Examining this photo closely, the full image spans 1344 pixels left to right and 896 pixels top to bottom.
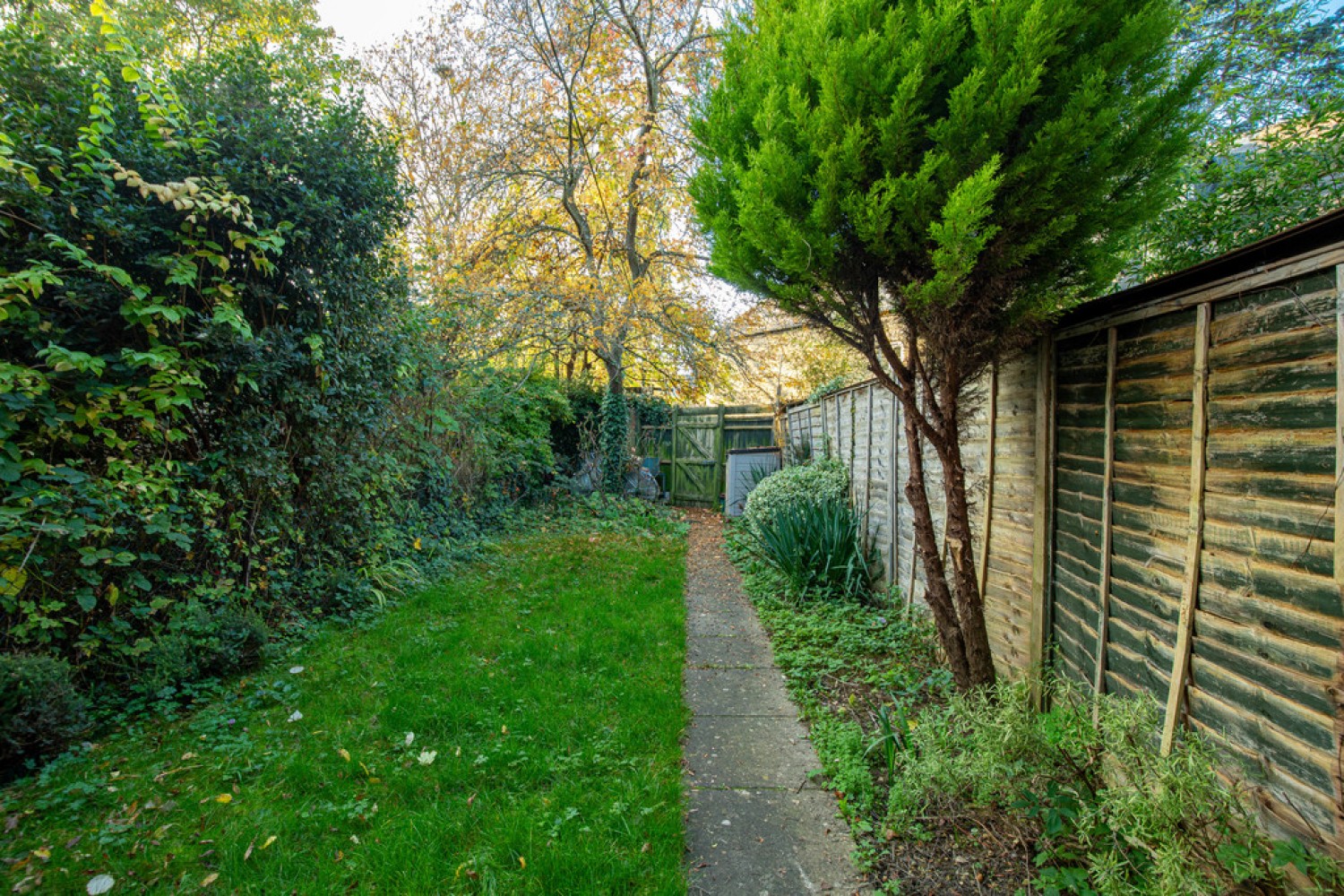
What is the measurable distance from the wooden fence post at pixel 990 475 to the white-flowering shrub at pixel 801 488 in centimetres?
235

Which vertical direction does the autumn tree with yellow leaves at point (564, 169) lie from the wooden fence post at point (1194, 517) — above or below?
above

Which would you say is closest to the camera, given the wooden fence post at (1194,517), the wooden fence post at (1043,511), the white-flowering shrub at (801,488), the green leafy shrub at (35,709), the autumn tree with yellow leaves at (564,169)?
Answer: the wooden fence post at (1194,517)

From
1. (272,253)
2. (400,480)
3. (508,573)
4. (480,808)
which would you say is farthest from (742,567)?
(272,253)

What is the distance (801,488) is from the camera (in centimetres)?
622

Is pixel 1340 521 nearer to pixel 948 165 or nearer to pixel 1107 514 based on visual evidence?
pixel 1107 514

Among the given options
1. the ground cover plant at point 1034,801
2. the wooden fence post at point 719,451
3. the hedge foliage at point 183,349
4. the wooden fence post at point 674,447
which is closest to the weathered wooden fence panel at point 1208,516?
the ground cover plant at point 1034,801

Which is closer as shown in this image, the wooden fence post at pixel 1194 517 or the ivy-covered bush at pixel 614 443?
the wooden fence post at pixel 1194 517

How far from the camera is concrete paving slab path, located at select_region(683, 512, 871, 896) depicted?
198cm

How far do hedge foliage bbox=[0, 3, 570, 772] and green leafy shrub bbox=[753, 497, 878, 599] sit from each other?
3533mm

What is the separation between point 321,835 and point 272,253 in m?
3.47

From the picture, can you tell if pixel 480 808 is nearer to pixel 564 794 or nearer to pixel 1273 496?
pixel 564 794

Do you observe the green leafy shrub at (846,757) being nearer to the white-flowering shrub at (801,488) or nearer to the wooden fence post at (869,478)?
the wooden fence post at (869,478)

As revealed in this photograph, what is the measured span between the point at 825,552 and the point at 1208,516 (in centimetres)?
340

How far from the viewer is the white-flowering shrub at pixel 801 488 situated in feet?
19.2
